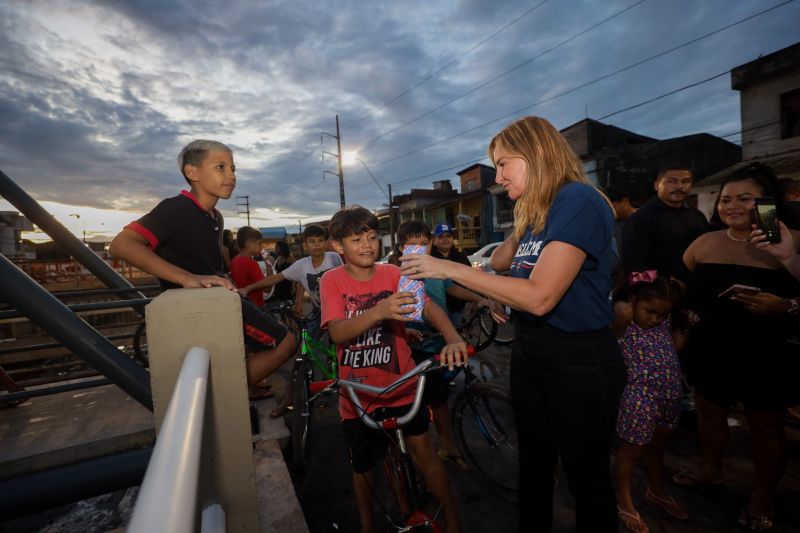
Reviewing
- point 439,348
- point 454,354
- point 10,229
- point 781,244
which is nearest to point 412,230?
point 439,348

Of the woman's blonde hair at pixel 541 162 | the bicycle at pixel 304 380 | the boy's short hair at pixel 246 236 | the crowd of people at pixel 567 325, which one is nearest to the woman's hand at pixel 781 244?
the crowd of people at pixel 567 325

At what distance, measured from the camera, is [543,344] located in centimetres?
173

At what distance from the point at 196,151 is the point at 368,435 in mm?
2206

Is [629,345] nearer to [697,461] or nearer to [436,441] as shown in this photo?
[697,461]

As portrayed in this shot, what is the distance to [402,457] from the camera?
2.08m

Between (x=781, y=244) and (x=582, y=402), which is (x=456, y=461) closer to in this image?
(x=582, y=402)

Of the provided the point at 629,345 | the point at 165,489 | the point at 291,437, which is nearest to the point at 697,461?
the point at 629,345

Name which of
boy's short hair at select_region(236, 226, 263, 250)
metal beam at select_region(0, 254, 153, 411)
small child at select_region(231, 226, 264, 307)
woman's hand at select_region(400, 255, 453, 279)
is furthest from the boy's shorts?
boy's short hair at select_region(236, 226, 263, 250)

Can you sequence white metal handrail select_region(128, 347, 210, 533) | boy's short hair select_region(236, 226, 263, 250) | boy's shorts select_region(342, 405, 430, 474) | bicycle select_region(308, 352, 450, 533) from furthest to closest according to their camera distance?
boy's short hair select_region(236, 226, 263, 250), boy's shorts select_region(342, 405, 430, 474), bicycle select_region(308, 352, 450, 533), white metal handrail select_region(128, 347, 210, 533)

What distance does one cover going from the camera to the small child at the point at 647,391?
8.20ft

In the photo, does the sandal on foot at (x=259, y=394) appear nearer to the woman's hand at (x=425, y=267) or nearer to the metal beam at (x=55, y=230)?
the metal beam at (x=55, y=230)

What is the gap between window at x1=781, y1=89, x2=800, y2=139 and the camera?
48.5 feet

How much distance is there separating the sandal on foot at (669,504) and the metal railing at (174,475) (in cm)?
334

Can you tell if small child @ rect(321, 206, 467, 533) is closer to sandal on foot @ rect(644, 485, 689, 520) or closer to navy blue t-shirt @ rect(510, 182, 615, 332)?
navy blue t-shirt @ rect(510, 182, 615, 332)
